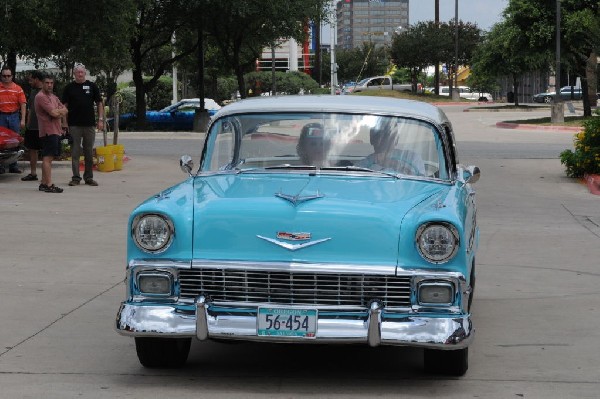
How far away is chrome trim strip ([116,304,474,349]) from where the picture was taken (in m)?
6.08

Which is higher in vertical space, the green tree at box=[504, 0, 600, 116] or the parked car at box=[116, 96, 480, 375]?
the green tree at box=[504, 0, 600, 116]

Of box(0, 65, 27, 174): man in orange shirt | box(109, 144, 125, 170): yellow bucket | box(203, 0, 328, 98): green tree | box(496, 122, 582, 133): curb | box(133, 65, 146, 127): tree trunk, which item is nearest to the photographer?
box(0, 65, 27, 174): man in orange shirt

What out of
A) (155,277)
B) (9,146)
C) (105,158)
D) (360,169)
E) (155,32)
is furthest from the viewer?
(155,32)

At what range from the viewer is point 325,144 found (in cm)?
752

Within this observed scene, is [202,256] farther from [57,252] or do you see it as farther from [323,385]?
[57,252]

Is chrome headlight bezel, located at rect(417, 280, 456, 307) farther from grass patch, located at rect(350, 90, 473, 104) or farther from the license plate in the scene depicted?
grass patch, located at rect(350, 90, 473, 104)

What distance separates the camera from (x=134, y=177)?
20.2 meters

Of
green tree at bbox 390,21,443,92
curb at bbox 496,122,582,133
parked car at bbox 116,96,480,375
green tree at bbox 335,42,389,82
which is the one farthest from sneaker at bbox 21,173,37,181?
green tree at bbox 335,42,389,82

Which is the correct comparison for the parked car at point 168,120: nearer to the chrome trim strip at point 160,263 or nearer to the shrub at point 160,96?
the shrub at point 160,96

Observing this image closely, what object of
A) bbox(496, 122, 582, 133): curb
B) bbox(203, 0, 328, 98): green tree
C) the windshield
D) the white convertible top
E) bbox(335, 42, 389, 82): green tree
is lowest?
bbox(496, 122, 582, 133): curb

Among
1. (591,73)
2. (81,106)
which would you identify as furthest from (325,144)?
(591,73)

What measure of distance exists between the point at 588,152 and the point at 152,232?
14.6 metres

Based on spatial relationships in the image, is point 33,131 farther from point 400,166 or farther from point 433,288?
point 433,288

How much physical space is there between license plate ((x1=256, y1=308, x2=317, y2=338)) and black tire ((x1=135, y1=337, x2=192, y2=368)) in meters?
0.75
